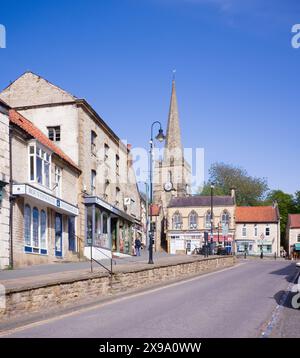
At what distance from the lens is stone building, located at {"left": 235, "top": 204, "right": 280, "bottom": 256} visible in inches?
3071

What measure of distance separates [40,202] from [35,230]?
1.41 m

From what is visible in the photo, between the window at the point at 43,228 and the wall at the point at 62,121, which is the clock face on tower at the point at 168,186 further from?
the window at the point at 43,228

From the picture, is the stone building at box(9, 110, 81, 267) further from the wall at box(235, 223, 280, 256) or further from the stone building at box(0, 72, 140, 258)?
the wall at box(235, 223, 280, 256)

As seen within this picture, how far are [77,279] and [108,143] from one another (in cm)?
2501

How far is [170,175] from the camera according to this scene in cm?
9969

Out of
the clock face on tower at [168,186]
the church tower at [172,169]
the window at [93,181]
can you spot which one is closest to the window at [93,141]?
the window at [93,181]

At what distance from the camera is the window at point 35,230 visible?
23078mm

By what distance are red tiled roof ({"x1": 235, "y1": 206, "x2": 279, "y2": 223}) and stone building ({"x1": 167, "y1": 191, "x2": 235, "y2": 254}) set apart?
3872 millimetres

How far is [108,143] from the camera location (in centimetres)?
3822

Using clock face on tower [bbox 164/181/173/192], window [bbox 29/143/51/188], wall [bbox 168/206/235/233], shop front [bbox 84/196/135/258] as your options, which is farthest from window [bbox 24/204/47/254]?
clock face on tower [bbox 164/181/173/192]

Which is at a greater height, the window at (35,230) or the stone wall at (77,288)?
the window at (35,230)

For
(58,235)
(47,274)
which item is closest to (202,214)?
(58,235)

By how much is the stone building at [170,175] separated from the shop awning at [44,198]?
5355 centimetres
